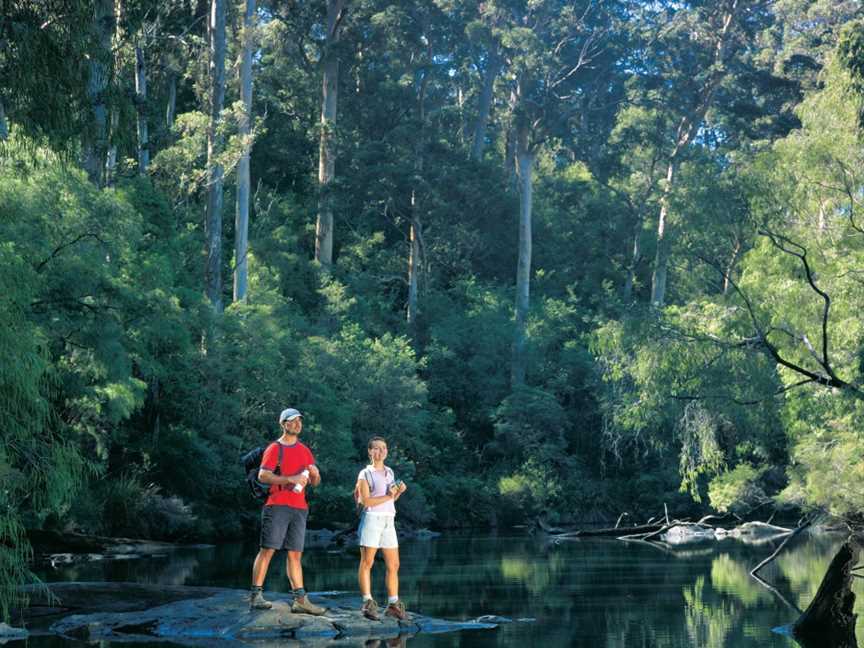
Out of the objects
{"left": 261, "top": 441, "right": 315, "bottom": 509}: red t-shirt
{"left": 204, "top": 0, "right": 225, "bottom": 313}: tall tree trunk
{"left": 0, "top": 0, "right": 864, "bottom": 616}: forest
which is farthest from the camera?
{"left": 204, "top": 0, "right": 225, "bottom": 313}: tall tree trunk

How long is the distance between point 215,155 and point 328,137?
10.2 meters

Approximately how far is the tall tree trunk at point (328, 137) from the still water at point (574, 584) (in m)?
18.6

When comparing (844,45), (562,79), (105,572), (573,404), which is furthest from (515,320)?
(105,572)

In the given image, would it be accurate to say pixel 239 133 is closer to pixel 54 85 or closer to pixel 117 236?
pixel 117 236

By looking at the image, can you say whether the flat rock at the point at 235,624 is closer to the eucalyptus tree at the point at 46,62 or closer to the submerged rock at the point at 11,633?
the submerged rock at the point at 11,633

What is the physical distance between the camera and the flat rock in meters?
12.4

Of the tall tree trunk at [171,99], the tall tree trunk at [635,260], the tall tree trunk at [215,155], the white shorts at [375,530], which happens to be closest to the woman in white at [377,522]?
the white shorts at [375,530]

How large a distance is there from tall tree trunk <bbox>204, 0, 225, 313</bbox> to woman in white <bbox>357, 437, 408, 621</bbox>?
2370cm

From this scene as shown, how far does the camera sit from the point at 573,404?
47.3 meters

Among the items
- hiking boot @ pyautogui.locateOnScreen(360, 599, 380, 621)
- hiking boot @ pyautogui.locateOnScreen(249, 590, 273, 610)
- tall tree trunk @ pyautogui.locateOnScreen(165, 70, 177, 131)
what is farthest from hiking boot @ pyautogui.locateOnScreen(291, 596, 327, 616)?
tall tree trunk @ pyautogui.locateOnScreen(165, 70, 177, 131)

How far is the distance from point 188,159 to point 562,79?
1785 centimetres

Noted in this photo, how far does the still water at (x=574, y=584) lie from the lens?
12891 mm

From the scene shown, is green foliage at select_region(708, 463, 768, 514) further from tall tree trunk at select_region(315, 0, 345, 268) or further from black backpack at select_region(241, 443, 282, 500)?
black backpack at select_region(241, 443, 282, 500)

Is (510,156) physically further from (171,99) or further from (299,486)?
(299,486)
